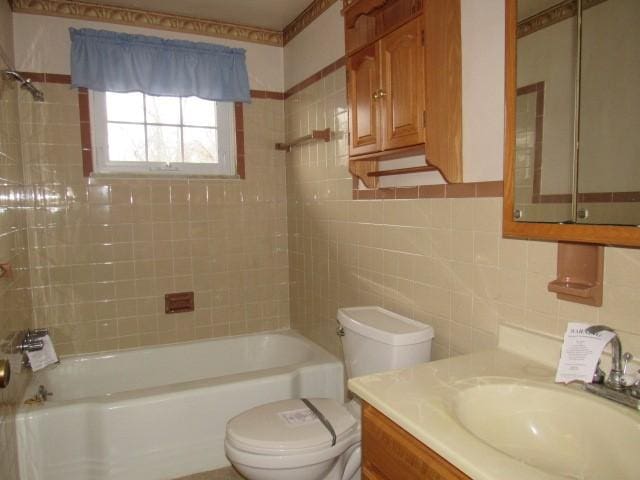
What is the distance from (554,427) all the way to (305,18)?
96.5 inches

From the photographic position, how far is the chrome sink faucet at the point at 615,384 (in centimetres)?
101

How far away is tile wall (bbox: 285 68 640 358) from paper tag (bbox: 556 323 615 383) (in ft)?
0.36

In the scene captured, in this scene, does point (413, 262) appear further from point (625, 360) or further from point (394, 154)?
point (625, 360)

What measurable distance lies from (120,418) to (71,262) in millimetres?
1045

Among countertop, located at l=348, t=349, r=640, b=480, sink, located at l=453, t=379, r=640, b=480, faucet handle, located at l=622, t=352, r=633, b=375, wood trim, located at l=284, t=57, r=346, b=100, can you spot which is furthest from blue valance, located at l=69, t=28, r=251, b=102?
faucet handle, located at l=622, t=352, r=633, b=375

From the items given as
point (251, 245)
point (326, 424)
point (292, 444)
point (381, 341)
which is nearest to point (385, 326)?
point (381, 341)

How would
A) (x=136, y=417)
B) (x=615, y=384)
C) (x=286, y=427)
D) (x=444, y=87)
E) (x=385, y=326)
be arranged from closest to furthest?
1. (x=615, y=384)
2. (x=444, y=87)
3. (x=286, y=427)
4. (x=385, y=326)
5. (x=136, y=417)

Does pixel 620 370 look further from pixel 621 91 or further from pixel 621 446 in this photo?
pixel 621 91

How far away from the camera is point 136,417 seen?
201 cm

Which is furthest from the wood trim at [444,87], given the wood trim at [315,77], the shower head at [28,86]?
the shower head at [28,86]

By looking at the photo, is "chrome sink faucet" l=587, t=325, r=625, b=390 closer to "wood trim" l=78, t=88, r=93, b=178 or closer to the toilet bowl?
the toilet bowl

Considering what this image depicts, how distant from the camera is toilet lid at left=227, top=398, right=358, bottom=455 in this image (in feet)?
5.11

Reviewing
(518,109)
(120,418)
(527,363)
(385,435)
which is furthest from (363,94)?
(120,418)

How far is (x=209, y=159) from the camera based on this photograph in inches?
115
